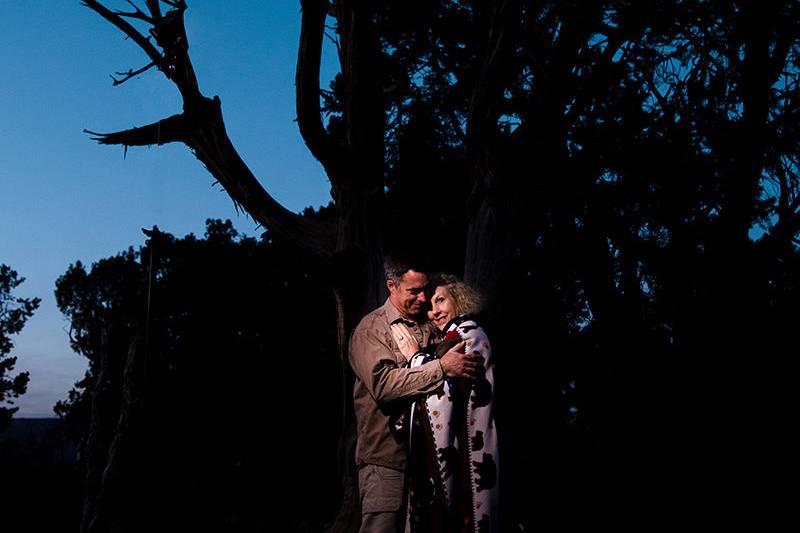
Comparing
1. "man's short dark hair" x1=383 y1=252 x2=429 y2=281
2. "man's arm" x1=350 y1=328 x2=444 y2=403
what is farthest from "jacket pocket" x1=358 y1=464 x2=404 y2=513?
"man's short dark hair" x1=383 y1=252 x2=429 y2=281

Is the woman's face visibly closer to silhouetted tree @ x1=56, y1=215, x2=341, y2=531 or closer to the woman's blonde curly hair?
the woman's blonde curly hair

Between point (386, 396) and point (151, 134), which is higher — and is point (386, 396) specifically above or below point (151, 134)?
below

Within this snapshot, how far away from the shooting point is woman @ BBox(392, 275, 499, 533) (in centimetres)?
290

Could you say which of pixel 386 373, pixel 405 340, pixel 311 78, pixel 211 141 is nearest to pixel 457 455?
pixel 386 373

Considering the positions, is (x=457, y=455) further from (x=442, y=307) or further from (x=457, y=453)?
(x=442, y=307)

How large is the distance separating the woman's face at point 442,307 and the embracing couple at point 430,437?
0.61 ft

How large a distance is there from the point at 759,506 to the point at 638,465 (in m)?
1.44

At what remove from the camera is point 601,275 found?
1016cm

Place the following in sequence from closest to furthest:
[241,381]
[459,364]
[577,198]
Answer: [459,364]
[577,198]
[241,381]

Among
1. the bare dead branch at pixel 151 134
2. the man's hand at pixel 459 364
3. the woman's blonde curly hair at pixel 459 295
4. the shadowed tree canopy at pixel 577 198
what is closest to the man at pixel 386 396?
the man's hand at pixel 459 364

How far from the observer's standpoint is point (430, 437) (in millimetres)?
2965

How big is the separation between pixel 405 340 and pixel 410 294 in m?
0.23

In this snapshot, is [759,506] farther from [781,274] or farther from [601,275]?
[781,274]

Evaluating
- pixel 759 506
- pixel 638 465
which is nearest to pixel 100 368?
pixel 638 465
